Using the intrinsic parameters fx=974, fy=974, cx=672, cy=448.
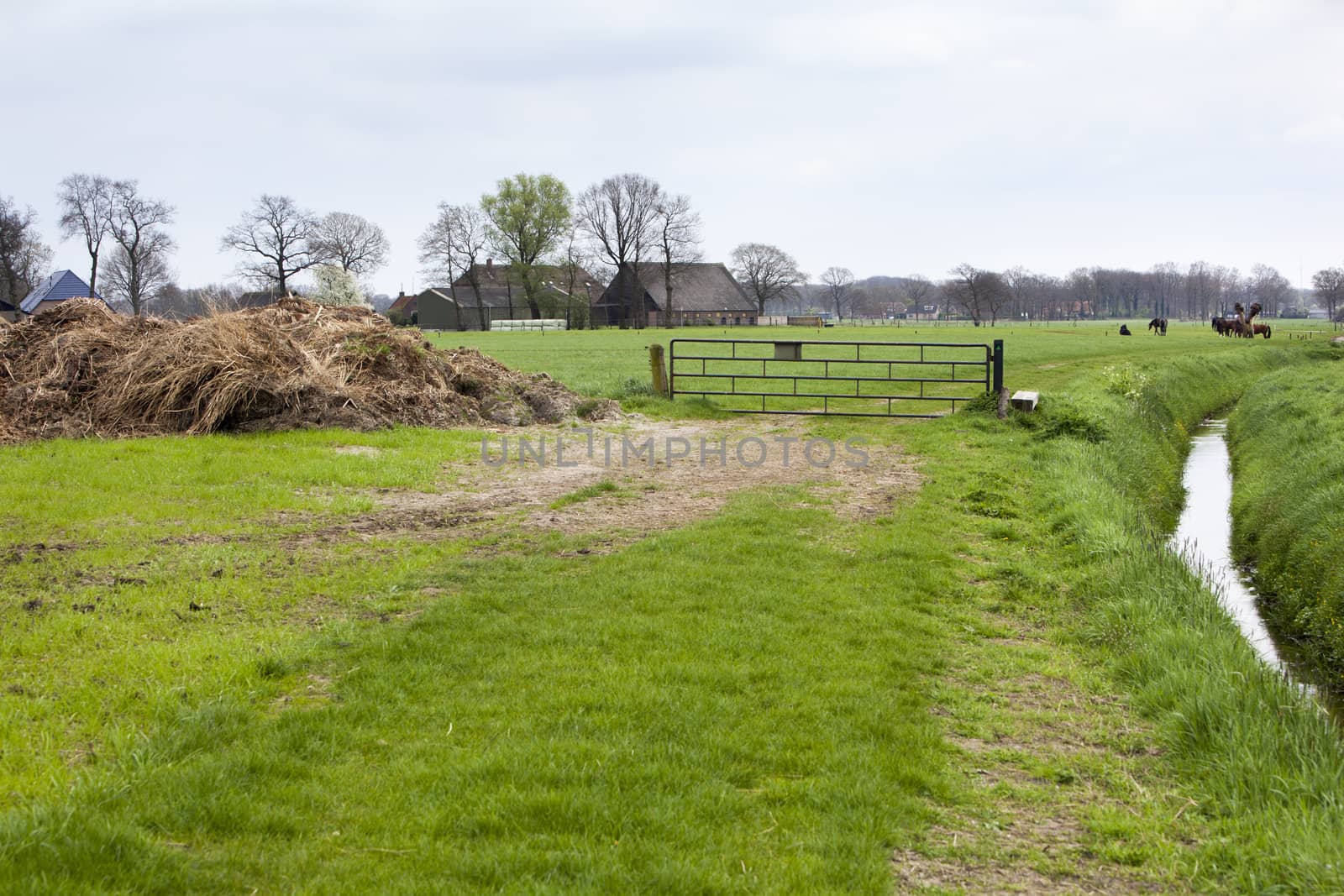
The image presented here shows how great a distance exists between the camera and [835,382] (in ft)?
87.2

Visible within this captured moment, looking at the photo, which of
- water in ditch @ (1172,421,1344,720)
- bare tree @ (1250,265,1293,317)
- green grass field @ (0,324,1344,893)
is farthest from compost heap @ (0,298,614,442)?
bare tree @ (1250,265,1293,317)

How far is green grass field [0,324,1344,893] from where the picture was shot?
3.79 meters

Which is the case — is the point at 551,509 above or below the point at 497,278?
below

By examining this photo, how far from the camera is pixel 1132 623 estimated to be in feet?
22.7

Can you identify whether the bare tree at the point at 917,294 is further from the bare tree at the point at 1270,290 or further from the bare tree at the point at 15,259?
the bare tree at the point at 15,259

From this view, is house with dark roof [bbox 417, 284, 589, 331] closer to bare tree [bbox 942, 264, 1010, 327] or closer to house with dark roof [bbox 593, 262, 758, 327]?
house with dark roof [bbox 593, 262, 758, 327]

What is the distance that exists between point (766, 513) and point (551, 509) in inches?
89.2

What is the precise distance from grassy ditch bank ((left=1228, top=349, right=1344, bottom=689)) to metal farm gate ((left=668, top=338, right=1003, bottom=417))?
178 inches

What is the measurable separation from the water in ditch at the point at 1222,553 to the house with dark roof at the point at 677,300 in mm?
84363

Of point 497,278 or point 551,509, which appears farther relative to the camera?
point 497,278

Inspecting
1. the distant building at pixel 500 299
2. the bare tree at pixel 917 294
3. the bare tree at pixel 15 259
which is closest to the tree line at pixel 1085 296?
the bare tree at pixel 917 294

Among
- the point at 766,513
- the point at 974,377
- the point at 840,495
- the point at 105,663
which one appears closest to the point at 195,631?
the point at 105,663

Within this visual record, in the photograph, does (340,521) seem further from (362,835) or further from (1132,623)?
(1132,623)

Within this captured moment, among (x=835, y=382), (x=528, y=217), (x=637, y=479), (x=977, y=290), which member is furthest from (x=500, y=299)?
(x=637, y=479)
